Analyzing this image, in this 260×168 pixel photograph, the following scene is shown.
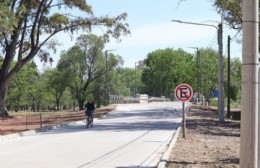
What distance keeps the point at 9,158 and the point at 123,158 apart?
3391 millimetres

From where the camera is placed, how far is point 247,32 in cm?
844

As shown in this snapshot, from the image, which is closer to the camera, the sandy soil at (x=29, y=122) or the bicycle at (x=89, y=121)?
the sandy soil at (x=29, y=122)

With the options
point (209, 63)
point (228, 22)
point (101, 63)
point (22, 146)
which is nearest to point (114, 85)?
point (101, 63)

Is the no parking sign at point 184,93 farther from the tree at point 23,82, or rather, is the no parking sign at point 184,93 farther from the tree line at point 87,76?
the tree line at point 87,76

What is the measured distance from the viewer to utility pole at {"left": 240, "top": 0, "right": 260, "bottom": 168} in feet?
27.0

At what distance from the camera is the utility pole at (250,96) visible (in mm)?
8227

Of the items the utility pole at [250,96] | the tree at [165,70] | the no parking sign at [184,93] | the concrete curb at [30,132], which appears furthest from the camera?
the tree at [165,70]

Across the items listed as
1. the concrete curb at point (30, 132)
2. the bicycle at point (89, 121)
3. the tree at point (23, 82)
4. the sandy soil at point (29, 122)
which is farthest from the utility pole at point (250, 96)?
the tree at point (23, 82)

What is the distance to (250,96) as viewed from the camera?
8250 millimetres

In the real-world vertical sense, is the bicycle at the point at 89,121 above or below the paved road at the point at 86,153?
above

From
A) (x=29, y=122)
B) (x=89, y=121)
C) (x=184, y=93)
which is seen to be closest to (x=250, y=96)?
(x=184, y=93)

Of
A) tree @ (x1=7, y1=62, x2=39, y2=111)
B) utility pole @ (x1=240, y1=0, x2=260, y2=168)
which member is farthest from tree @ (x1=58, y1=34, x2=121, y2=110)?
utility pole @ (x1=240, y1=0, x2=260, y2=168)

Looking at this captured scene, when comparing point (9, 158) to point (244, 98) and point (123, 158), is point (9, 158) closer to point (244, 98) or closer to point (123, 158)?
point (123, 158)

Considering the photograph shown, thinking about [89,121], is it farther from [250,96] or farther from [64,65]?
[64,65]
